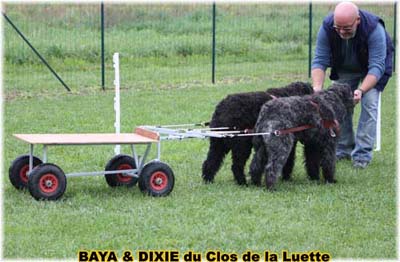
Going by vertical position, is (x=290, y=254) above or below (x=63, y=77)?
below

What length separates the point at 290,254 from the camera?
634 cm

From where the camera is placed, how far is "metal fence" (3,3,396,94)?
715 inches

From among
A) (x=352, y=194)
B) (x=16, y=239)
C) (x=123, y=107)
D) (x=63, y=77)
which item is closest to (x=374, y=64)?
(x=352, y=194)

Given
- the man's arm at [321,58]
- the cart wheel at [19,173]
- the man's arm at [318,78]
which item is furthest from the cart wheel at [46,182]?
the man's arm at [321,58]

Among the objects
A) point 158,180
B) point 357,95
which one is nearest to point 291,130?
point 357,95

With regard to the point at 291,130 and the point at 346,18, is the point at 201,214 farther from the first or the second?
the point at 346,18

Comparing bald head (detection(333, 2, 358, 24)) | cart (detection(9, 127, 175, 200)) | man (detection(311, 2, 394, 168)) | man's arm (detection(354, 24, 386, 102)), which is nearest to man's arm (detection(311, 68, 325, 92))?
man (detection(311, 2, 394, 168))

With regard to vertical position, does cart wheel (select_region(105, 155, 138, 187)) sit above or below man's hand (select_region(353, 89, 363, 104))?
below

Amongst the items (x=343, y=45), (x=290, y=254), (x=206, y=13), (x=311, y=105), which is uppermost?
(x=206, y=13)

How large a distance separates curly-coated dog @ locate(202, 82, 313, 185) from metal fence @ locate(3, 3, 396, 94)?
8.83 m

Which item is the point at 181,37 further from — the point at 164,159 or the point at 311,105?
the point at 311,105

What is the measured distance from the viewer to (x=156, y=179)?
8.06m

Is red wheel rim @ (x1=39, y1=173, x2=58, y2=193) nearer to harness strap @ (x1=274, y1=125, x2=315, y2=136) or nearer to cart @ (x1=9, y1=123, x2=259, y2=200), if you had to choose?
cart @ (x1=9, y1=123, x2=259, y2=200)

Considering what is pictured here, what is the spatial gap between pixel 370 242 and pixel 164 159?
3.93 m
